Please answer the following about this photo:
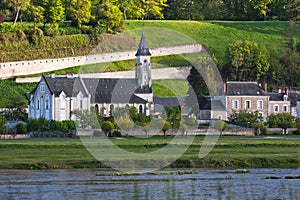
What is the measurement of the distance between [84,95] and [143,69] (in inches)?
508

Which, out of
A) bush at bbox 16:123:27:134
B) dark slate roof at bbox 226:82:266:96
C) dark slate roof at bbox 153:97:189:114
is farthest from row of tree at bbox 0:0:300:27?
bush at bbox 16:123:27:134

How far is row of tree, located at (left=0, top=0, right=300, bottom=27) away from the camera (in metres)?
119

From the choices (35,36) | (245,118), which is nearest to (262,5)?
(35,36)

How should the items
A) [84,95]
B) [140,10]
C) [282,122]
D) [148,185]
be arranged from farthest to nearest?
[140,10]
[84,95]
[282,122]
[148,185]

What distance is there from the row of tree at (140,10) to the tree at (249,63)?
557 inches

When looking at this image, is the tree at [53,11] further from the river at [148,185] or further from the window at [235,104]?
the river at [148,185]

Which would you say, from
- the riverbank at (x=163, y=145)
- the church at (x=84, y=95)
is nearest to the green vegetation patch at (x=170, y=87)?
the church at (x=84, y=95)

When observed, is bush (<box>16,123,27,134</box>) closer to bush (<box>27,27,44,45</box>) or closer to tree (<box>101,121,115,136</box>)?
tree (<box>101,121,115,136</box>)

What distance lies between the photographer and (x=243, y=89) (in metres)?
100

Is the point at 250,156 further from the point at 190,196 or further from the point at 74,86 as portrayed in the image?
the point at 74,86

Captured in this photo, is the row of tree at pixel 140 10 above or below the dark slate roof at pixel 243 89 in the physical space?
above

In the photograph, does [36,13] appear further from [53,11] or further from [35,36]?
[35,36]

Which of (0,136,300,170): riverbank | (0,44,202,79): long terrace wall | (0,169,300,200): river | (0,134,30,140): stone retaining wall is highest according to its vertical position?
(0,44,202,79): long terrace wall

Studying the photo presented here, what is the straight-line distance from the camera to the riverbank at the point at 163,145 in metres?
57.5
